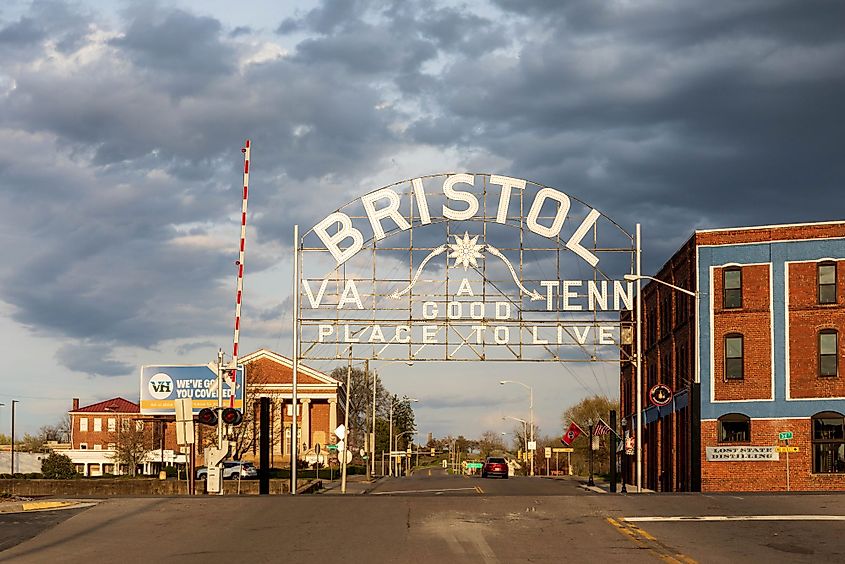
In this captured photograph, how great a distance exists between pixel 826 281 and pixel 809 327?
6.99 ft

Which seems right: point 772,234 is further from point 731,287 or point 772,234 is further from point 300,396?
point 300,396

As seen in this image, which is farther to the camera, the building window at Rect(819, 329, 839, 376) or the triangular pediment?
the triangular pediment

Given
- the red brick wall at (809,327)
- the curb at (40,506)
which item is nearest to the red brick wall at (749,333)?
the red brick wall at (809,327)

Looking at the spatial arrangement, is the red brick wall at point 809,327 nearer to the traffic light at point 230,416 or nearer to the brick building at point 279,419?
the traffic light at point 230,416

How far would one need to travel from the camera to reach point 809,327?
156 ft

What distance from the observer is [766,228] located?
47.8m

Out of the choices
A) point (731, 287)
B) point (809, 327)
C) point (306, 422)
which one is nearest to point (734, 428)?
point (809, 327)

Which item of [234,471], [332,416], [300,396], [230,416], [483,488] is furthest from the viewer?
[300,396]

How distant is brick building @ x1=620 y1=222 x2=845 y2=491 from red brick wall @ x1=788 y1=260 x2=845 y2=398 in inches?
1.7

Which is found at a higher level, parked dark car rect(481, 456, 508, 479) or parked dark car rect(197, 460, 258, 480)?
parked dark car rect(197, 460, 258, 480)

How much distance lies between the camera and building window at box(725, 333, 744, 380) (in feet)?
160

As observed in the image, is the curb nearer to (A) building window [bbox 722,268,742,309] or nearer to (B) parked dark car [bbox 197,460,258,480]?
(A) building window [bbox 722,268,742,309]

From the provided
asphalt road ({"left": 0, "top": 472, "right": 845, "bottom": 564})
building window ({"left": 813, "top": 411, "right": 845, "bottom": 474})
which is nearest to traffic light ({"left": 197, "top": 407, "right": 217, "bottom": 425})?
asphalt road ({"left": 0, "top": 472, "right": 845, "bottom": 564})

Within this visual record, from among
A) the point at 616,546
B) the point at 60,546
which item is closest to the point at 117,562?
the point at 60,546
